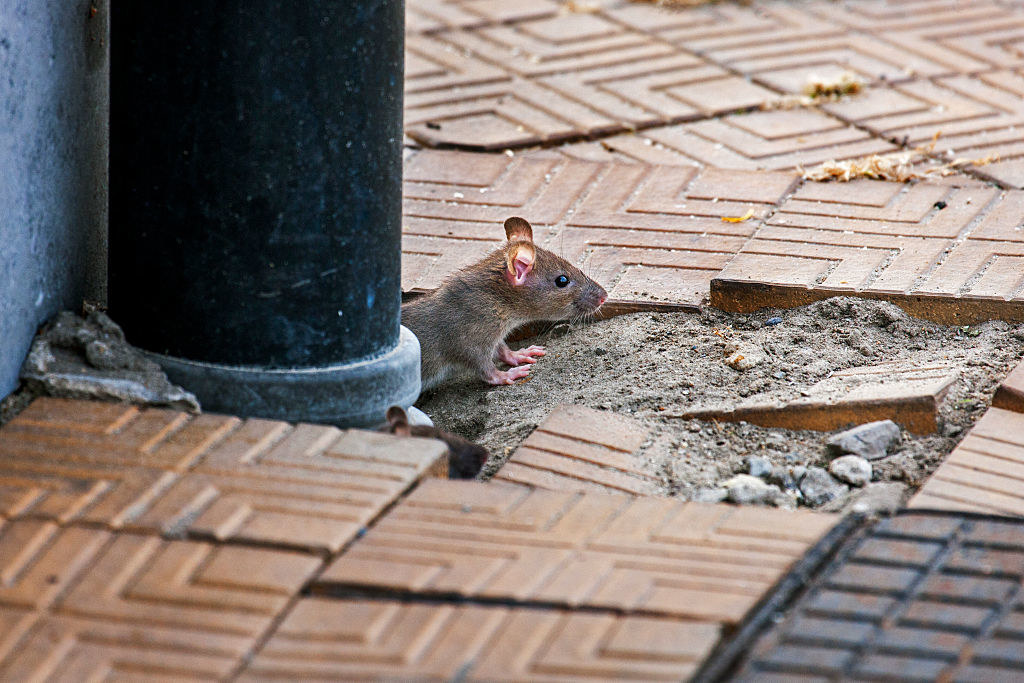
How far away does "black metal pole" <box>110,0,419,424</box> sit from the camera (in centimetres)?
338

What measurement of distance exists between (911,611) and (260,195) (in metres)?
1.86

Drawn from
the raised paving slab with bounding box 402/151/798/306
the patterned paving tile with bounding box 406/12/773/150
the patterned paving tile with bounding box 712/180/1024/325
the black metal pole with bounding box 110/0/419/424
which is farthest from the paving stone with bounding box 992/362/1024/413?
the patterned paving tile with bounding box 406/12/773/150

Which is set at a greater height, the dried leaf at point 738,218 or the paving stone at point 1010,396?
the paving stone at point 1010,396

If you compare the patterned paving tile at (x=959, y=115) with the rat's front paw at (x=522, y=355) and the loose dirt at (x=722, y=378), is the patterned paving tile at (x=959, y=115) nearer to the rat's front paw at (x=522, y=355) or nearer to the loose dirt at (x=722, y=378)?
the loose dirt at (x=722, y=378)

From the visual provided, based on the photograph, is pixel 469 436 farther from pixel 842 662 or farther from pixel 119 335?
pixel 842 662

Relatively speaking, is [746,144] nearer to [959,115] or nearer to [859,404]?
[959,115]

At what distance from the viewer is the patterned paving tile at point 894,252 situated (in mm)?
4539

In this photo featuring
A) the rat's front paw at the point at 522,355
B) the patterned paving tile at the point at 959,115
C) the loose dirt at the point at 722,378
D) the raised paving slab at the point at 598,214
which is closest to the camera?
the loose dirt at the point at 722,378

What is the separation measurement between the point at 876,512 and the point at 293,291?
1.58 m

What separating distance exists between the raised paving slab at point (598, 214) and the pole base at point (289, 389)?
1395mm

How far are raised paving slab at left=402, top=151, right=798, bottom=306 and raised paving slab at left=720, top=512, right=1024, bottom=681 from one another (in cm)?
194

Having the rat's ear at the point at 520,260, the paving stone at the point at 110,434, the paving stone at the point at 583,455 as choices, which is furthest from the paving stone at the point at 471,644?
the rat's ear at the point at 520,260

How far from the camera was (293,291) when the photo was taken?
11.7 feet

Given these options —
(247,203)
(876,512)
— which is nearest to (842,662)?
(876,512)
